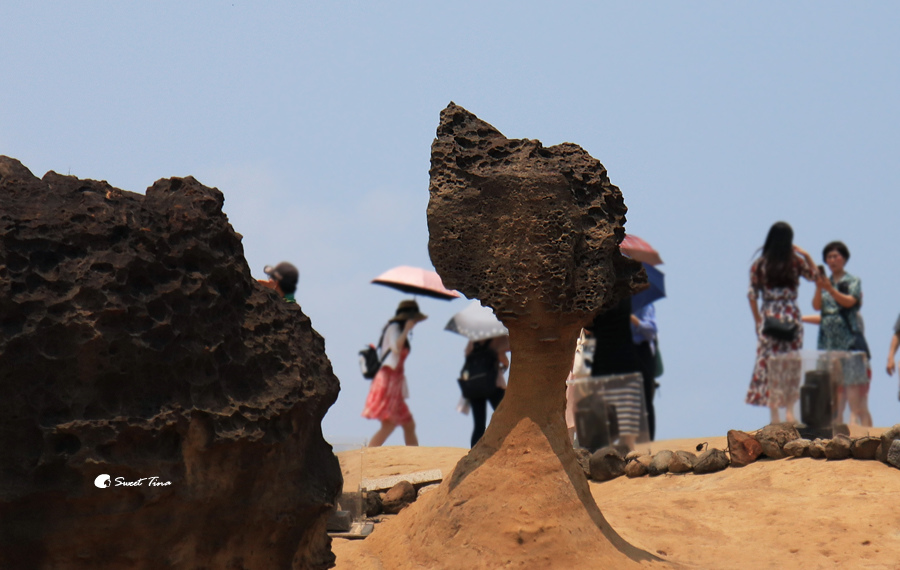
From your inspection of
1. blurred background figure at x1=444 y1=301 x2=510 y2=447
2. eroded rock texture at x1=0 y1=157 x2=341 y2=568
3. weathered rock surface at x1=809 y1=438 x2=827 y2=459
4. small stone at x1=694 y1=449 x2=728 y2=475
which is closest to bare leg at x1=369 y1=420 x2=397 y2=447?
blurred background figure at x1=444 y1=301 x2=510 y2=447

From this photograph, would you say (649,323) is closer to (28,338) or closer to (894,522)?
(894,522)

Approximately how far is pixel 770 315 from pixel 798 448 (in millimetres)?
1432

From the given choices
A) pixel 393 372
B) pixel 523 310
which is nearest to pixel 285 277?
pixel 393 372

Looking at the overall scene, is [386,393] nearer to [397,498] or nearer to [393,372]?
[393,372]

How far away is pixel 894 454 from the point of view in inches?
292

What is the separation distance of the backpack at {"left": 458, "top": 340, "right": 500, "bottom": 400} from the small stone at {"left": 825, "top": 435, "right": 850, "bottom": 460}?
2912 millimetres

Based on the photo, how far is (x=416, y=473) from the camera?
8.02 m

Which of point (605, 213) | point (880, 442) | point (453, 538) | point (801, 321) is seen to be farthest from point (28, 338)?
point (801, 321)

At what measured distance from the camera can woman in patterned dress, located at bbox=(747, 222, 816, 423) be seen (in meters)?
8.95

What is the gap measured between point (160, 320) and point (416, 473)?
172 inches

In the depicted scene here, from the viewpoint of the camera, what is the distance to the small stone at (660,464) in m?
8.20

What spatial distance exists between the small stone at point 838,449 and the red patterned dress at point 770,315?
1178 mm

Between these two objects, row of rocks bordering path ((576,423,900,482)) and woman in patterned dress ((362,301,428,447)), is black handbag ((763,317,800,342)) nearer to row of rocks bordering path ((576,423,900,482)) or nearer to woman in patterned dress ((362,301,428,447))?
row of rocks bordering path ((576,423,900,482))

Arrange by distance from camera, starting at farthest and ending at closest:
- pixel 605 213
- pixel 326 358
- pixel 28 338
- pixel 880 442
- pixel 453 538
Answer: pixel 880 442
pixel 605 213
pixel 453 538
pixel 326 358
pixel 28 338
